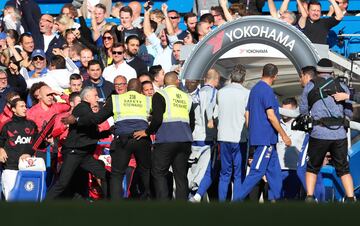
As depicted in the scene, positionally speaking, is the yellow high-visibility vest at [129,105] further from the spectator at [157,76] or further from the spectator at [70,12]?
the spectator at [70,12]

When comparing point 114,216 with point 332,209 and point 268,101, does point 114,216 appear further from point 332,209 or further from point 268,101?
point 268,101

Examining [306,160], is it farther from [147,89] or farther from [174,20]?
[174,20]

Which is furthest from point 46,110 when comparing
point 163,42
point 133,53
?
point 163,42

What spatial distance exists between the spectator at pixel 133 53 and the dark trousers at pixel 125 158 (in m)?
2.88

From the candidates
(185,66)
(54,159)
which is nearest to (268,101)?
(185,66)

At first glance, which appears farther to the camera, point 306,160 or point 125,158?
point 125,158

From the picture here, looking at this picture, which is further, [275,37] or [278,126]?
[275,37]

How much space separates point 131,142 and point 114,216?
726cm

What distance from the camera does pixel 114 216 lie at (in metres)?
4.49

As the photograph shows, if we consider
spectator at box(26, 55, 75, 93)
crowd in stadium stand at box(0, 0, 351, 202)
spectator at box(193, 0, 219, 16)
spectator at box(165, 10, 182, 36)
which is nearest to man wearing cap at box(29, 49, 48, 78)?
crowd in stadium stand at box(0, 0, 351, 202)

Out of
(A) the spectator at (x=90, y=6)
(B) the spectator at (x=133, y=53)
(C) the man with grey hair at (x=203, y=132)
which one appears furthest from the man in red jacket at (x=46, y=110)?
(A) the spectator at (x=90, y=6)

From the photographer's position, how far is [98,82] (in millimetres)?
13586

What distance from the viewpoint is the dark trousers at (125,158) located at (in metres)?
11.8

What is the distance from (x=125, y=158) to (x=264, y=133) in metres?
1.71
